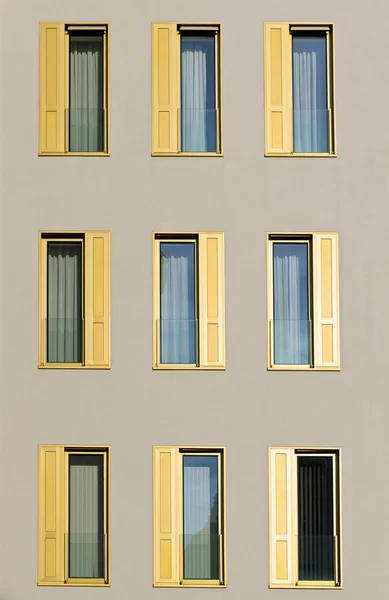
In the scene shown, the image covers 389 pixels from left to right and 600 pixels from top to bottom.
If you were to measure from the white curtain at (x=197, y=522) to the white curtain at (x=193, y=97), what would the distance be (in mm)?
5589

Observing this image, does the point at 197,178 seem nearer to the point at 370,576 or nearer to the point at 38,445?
the point at 38,445

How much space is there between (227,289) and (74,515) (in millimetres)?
4565

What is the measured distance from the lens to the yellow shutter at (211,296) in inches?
686

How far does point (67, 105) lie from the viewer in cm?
1798

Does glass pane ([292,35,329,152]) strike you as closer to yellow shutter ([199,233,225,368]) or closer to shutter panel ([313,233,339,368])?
shutter panel ([313,233,339,368])

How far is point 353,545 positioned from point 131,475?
382 cm

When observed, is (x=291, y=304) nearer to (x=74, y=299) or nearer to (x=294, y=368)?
(x=294, y=368)

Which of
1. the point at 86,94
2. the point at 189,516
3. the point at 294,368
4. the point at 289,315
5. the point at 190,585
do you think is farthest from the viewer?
the point at 86,94

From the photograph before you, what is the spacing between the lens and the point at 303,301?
17781mm

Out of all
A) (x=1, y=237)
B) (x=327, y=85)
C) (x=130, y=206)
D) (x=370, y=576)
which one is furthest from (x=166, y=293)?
(x=370, y=576)

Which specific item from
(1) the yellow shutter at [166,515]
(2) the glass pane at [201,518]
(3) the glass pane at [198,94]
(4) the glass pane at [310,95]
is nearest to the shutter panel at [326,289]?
(4) the glass pane at [310,95]

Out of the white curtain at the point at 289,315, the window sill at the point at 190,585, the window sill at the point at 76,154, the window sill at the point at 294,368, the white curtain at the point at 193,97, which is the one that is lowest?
the window sill at the point at 190,585

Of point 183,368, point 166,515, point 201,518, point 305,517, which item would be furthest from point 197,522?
point 183,368

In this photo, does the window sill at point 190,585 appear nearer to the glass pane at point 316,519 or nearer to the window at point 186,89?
the glass pane at point 316,519
